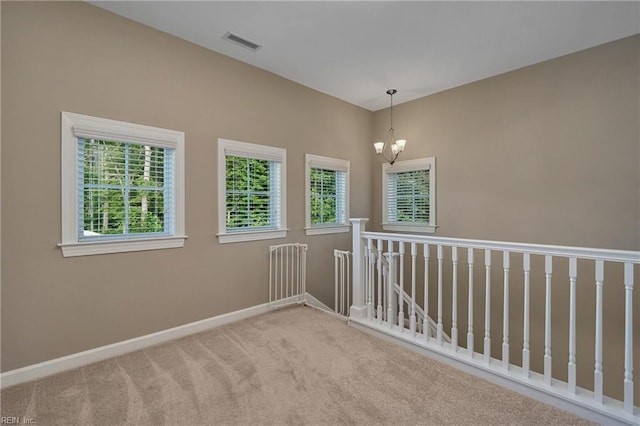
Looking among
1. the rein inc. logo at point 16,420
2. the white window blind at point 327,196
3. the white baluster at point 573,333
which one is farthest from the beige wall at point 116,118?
the white baluster at point 573,333

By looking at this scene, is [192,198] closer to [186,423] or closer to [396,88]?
[186,423]

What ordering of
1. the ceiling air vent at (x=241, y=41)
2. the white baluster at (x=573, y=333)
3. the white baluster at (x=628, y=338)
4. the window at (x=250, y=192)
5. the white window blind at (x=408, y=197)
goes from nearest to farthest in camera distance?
the white baluster at (x=628, y=338) → the white baluster at (x=573, y=333) → the ceiling air vent at (x=241, y=41) → the window at (x=250, y=192) → the white window blind at (x=408, y=197)

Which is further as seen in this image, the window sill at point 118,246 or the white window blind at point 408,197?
the white window blind at point 408,197

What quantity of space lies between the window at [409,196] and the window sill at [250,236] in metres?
2.18

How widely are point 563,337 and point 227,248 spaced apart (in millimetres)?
4179

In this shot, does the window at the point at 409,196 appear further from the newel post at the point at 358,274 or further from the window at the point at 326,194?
the newel post at the point at 358,274

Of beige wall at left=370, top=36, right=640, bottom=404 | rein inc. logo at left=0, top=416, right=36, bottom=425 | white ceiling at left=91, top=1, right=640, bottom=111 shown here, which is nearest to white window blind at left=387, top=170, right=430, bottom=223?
beige wall at left=370, top=36, right=640, bottom=404

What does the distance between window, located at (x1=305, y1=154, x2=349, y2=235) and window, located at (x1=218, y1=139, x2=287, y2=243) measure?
50 cm

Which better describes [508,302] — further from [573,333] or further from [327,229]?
[327,229]

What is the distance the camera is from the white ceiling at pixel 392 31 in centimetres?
270

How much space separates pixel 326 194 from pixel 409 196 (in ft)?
4.79

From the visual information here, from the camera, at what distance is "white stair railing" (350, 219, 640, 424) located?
189cm

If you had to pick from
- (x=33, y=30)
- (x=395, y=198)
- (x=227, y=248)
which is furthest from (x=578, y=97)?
(x=33, y=30)

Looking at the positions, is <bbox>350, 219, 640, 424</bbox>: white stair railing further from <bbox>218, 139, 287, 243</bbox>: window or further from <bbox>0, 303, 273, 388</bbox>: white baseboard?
<bbox>0, 303, 273, 388</bbox>: white baseboard
